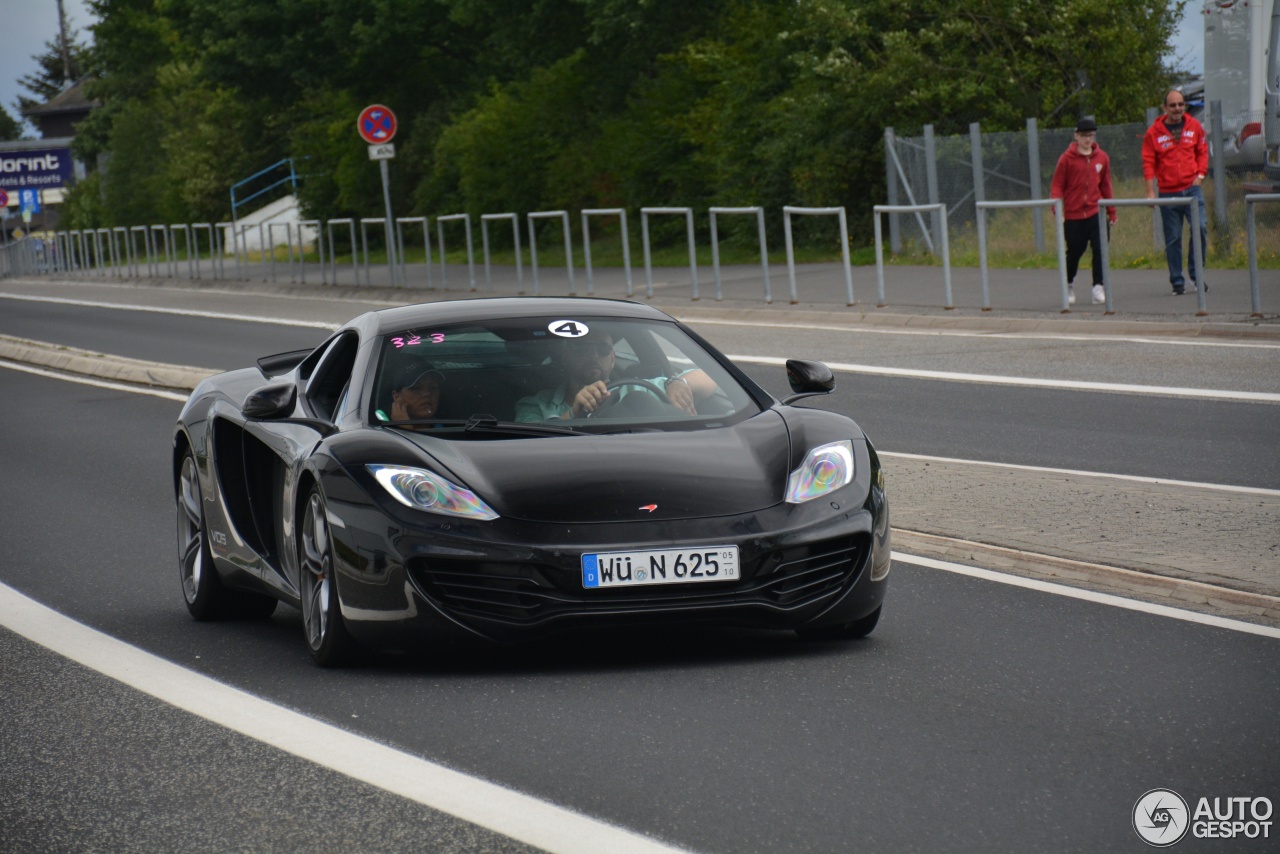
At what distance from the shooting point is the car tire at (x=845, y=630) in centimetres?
672

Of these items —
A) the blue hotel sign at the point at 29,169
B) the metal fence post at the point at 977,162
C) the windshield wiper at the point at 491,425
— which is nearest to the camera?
the windshield wiper at the point at 491,425

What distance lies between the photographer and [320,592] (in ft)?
21.6

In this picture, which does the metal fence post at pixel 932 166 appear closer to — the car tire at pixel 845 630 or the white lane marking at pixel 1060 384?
the white lane marking at pixel 1060 384

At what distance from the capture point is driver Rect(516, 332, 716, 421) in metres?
6.94

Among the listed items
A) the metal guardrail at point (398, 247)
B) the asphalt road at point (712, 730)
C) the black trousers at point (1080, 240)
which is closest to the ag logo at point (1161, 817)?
the asphalt road at point (712, 730)

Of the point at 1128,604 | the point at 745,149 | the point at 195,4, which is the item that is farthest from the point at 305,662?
the point at 195,4

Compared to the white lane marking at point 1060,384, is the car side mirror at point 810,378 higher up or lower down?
higher up

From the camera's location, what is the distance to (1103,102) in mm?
31672

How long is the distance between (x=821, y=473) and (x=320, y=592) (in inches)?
67.8

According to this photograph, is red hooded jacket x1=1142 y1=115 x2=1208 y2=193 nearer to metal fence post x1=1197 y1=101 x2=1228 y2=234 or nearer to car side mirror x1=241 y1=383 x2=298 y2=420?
metal fence post x1=1197 y1=101 x2=1228 y2=234

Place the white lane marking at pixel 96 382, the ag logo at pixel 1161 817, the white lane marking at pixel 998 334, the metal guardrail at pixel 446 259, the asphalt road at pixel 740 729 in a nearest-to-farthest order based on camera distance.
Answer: the ag logo at pixel 1161 817
the asphalt road at pixel 740 729
the white lane marking at pixel 998 334
the white lane marking at pixel 96 382
the metal guardrail at pixel 446 259

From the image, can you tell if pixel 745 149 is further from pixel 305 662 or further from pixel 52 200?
pixel 52 200

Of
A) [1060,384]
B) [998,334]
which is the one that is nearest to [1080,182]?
[998,334]

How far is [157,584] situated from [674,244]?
102ft
